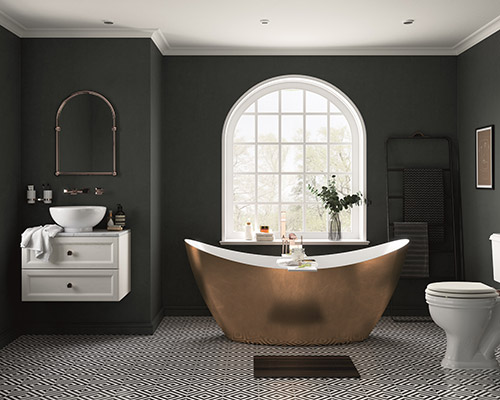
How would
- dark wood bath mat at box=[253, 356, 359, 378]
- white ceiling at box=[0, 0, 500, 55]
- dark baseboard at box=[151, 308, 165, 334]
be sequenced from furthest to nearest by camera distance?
dark baseboard at box=[151, 308, 165, 334], white ceiling at box=[0, 0, 500, 55], dark wood bath mat at box=[253, 356, 359, 378]

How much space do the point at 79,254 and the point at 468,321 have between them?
3.05 m

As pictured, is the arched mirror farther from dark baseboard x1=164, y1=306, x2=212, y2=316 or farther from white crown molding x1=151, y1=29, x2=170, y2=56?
dark baseboard x1=164, y1=306, x2=212, y2=316

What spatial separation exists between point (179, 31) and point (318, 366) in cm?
310

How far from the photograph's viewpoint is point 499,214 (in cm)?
450

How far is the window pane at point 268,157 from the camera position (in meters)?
5.61

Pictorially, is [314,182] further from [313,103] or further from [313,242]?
[313,103]

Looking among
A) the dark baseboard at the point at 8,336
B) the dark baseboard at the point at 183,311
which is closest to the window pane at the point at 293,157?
the dark baseboard at the point at 183,311

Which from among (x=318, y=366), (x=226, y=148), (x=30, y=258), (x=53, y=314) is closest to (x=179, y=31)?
(x=226, y=148)

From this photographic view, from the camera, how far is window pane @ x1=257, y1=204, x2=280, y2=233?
221 inches

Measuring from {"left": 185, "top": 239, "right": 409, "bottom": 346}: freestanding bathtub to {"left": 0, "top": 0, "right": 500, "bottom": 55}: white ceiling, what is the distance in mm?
1905

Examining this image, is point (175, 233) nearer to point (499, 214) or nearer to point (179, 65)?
point (179, 65)

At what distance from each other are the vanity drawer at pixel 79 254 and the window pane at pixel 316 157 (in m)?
2.24

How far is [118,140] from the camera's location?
15.6 ft

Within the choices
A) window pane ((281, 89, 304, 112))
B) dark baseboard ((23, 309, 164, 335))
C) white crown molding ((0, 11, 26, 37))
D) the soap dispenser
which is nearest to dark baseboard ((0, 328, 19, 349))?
dark baseboard ((23, 309, 164, 335))
